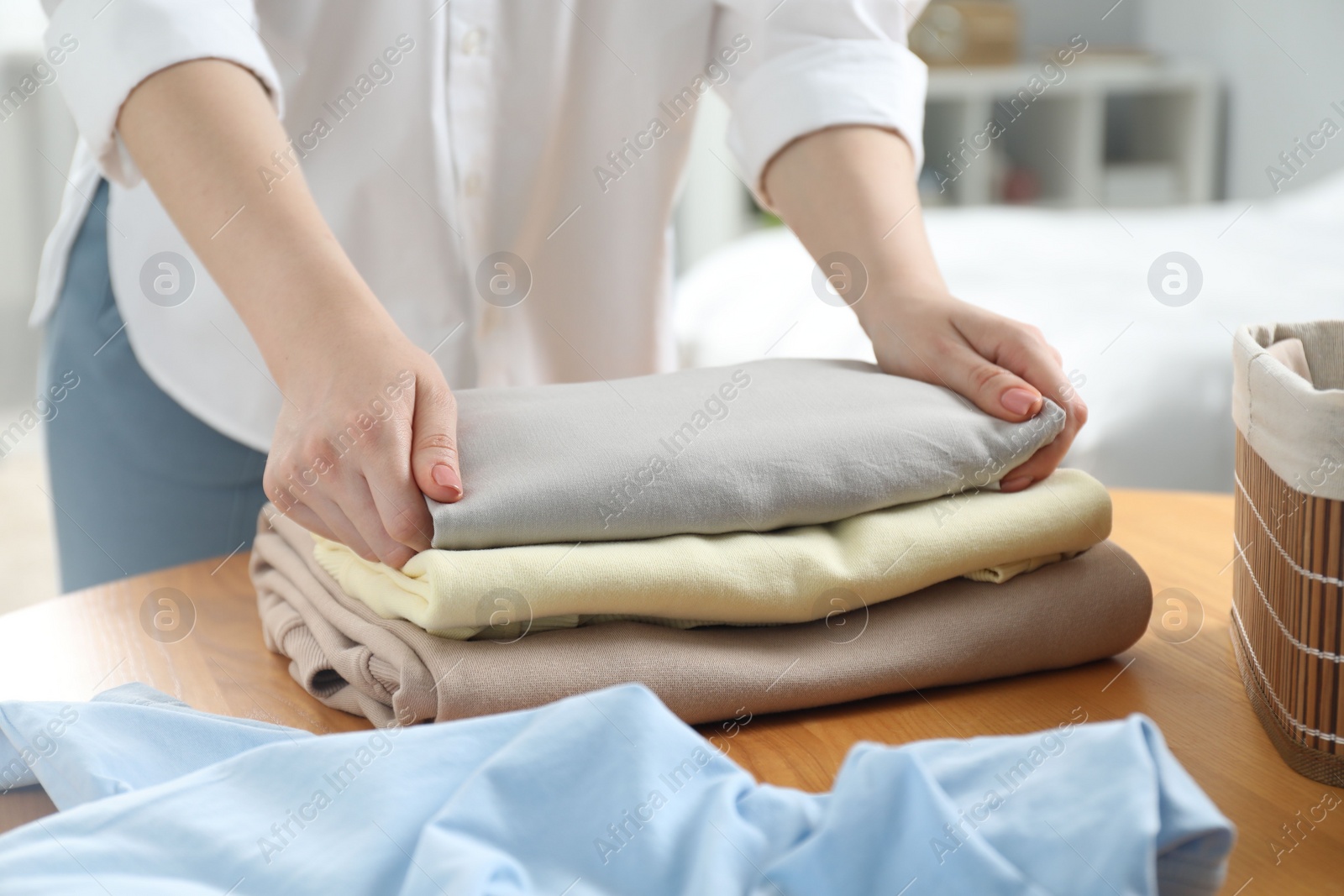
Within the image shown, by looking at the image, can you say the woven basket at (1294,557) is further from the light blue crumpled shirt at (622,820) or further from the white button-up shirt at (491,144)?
the white button-up shirt at (491,144)

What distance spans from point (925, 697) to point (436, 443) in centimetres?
25

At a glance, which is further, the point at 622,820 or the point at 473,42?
the point at 473,42

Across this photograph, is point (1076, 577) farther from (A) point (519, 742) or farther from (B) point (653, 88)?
(B) point (653, 88)

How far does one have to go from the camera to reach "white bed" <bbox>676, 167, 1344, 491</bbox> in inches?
51.8

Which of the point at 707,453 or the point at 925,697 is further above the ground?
the point at 707,453

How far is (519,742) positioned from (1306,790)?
30cm

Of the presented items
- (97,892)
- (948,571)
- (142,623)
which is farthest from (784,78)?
(97,892)

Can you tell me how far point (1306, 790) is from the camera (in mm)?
444

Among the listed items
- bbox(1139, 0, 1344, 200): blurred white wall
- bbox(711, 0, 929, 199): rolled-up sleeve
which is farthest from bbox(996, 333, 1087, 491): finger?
bbox(1139, 0, 1344, 200): blurred white wall

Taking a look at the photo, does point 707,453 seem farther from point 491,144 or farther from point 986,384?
point 491,144

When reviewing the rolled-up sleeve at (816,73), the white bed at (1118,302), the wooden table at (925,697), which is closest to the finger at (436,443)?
the wooden table at (925,697)

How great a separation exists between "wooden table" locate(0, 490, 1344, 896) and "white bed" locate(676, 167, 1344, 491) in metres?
0.65

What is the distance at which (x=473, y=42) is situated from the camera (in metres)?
0.81

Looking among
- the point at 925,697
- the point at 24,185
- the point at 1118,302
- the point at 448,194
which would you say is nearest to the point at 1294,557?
the point at 925,697
